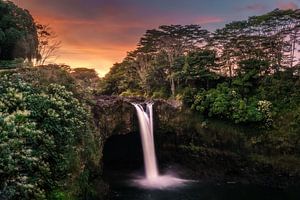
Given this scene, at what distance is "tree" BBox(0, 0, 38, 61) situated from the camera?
32.1 metres

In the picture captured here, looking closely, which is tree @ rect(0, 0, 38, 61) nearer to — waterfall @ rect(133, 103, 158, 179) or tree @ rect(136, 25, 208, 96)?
waterfall @ rect(133, 103, 158, 179)

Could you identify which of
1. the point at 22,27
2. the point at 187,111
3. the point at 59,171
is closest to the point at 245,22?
the point at 187,111

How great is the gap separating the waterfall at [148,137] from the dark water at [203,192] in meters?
3.48

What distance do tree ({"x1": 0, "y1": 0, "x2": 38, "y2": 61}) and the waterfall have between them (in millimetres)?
11705

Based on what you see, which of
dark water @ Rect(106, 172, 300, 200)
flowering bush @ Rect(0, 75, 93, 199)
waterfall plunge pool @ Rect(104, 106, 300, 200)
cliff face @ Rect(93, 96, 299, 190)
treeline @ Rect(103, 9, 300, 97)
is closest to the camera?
flowering bush @ Rect(0, 75, 93, 199)

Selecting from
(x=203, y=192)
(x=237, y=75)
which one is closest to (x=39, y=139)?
(x=203, y=192)

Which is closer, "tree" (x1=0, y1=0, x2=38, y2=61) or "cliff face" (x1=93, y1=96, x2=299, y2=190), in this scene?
"cliff face" (x1=93, y1=96, x2=299, y2=190)

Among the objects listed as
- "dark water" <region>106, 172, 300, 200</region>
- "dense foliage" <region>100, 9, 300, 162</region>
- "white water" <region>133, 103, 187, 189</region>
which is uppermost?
"dense foliage" <region>100, 9, 300, 162</region>

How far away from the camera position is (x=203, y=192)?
26.9 m

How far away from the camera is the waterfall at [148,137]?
1278 inches

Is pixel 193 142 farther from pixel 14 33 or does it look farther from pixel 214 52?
pixel 14 33

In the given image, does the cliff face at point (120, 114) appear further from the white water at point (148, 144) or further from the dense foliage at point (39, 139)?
the dense foliage at point (39, 139)

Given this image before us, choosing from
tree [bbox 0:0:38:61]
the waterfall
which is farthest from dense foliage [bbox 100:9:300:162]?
tree [bbox 0:0:38:61]

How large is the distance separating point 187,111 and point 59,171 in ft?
62.5
